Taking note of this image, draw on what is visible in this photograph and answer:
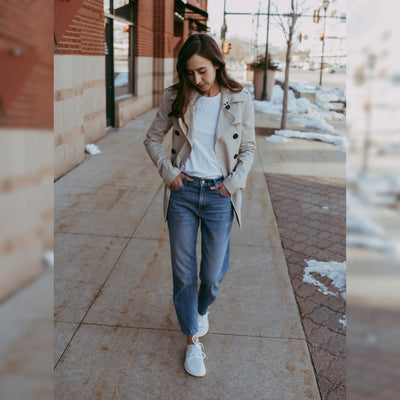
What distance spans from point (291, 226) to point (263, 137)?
6985 millimetres

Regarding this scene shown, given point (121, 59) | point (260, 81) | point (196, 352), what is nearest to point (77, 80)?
point (121, 59)

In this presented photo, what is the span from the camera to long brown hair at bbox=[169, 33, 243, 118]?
106 inches

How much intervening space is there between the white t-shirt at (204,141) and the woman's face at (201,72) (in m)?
0.09

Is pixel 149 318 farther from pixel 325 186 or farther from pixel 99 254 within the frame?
pixel 325 186

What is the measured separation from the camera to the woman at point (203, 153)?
2.77m

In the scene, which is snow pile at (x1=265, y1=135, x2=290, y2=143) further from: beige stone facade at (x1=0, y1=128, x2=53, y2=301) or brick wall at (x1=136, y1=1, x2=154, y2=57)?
beige stone facade at (x1=0, y1=128, x2=53, y2=301)

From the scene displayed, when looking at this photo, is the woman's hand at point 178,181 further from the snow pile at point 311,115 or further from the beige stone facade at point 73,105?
the snow pile at point 311,115

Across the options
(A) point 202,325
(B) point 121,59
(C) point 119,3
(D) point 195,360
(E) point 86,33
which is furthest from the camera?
(B) point 121,59

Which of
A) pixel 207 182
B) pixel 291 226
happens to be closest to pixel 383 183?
pixel 207 182

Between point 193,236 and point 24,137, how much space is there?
2.13 m

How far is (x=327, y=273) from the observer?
15.0 ft

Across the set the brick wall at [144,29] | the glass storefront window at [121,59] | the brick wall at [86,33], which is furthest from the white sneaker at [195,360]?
the brick wall at [144,29]

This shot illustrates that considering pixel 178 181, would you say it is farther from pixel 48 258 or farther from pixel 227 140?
pixel 48 258

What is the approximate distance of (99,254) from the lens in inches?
191
